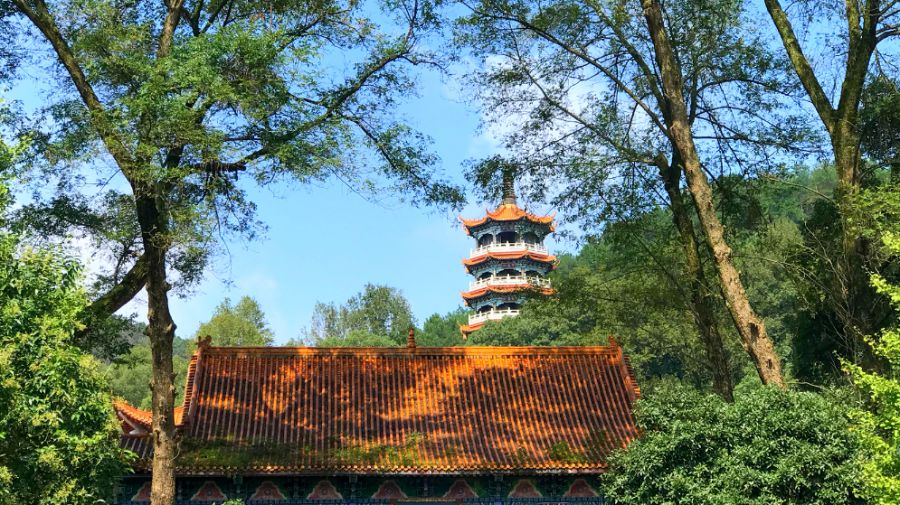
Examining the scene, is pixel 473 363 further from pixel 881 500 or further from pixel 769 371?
pixel 881 500

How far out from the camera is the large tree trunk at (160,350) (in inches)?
415

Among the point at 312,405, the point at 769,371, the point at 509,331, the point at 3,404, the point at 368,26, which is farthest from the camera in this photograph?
the point at 509,331

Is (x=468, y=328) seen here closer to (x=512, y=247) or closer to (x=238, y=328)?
(x=512, y=247)

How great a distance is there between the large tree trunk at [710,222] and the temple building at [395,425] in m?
3.40

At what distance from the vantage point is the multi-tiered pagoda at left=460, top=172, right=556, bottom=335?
160ft

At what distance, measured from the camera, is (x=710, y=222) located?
42.2 feet

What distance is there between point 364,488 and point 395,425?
1.21m

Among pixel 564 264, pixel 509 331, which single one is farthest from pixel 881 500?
pixel 564 264

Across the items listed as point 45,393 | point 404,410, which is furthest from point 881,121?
point 45,393

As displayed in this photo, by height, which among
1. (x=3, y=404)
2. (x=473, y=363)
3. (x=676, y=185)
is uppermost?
(x=676, y=185)

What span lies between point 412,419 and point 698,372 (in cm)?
2119

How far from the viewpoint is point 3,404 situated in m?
8.09

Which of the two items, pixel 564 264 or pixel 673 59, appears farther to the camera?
pixel 564 264

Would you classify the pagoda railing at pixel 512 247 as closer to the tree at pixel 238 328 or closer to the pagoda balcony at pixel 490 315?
the pagoda balcony at pixel 490 315
